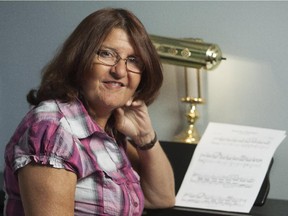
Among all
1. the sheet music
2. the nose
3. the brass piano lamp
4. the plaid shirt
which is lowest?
the sheet music

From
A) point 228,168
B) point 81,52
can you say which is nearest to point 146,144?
point 228,168

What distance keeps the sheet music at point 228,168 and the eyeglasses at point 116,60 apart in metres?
0.38

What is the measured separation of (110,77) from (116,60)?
0.14 feet

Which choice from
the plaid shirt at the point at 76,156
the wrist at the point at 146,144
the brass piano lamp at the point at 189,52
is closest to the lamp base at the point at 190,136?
the brass piano lamp at the point at 189,52

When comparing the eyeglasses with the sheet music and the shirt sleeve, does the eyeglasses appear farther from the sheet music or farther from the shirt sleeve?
the sheet music

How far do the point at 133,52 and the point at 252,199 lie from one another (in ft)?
1.70

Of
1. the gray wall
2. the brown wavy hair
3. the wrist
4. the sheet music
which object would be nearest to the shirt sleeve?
the brown wavy hair

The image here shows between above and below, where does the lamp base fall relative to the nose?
below

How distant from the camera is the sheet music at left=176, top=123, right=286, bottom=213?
A: 4.77 ft

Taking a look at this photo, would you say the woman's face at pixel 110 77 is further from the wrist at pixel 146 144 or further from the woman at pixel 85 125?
the wrist at pixel 146 144

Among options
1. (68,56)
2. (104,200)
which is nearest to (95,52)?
(68,56)

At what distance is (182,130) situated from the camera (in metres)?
1.80

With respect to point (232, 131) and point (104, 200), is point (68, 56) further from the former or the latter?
point (232, 131)

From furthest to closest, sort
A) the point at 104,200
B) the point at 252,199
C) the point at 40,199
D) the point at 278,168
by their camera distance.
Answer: the point at 278,168 → the point at 252,199 → the point at 104,200 → the point at 40,199
